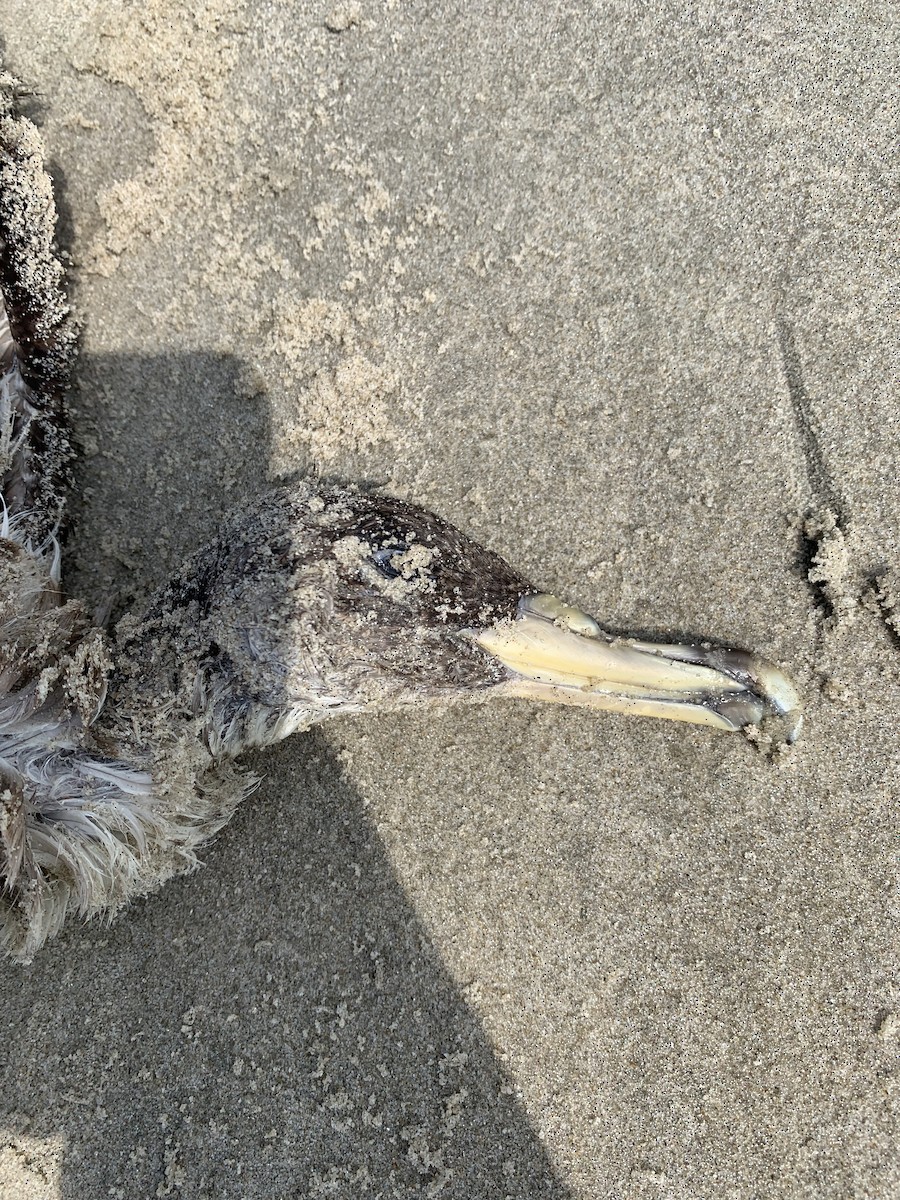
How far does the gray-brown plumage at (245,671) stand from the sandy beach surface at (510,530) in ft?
0.77

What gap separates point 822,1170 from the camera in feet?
7.12

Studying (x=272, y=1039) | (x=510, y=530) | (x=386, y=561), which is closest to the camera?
(x=386, y=561)

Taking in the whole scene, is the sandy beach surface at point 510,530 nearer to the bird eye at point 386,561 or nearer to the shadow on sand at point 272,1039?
the shadow on sand at point 272,1039

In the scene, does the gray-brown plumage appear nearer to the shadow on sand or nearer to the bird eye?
the bird eye

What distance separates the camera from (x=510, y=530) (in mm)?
2627

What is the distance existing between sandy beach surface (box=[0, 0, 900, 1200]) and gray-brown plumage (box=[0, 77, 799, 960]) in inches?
Answer: 9.2

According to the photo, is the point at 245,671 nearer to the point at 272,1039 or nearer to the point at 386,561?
the point at 386,561

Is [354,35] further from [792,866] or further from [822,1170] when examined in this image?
[822,1170]

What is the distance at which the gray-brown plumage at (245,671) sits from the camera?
213 centimetres

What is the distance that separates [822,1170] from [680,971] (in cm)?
64

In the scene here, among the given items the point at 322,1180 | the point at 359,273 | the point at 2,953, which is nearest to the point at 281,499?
the point at 359,273

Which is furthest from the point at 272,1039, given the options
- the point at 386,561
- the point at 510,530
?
the point at 510,530

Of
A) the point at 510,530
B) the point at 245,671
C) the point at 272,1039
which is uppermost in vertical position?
the point at 510,530

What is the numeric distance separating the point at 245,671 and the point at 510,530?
1029 mm
